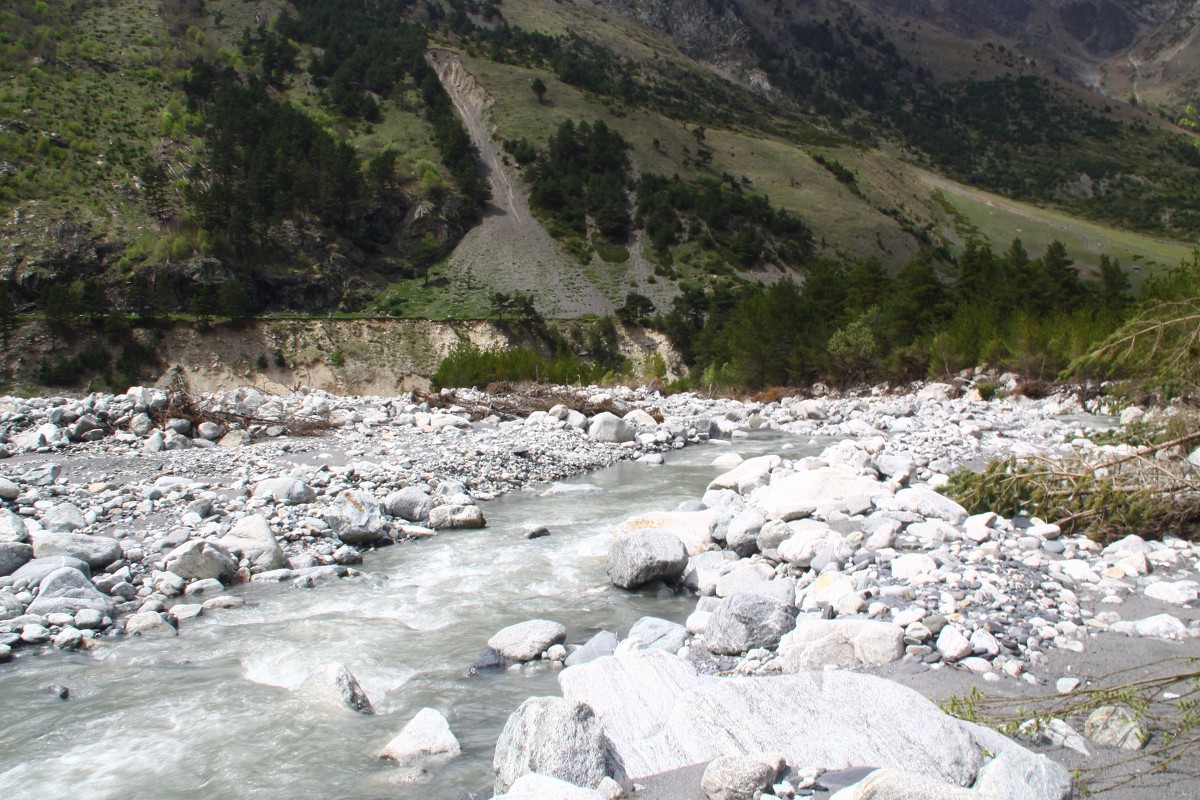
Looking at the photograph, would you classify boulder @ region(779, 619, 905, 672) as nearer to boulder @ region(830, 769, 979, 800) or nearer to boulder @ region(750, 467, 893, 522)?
boulder @ region(830, 769, 979, 800)

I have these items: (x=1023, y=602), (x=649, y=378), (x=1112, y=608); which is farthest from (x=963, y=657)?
→ (x=649, y=378)

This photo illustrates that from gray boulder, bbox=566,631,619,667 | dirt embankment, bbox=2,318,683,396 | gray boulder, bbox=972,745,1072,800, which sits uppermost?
gray boulder, bbox=972,745,1072,800

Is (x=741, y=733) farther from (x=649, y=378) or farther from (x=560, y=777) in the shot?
(x=649, y=378)

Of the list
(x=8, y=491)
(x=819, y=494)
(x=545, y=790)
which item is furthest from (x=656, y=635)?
(x=8, y=491)

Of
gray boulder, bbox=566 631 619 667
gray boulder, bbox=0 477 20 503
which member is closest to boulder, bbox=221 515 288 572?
gray boulder, bbox=0 477 20 503

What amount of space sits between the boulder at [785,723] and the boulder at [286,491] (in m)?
7.07

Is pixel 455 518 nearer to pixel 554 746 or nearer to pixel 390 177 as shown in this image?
pixel 554 746

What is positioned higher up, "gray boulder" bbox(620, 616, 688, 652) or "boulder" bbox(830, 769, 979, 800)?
"boulder" bbox(830, 769, 979, 800)

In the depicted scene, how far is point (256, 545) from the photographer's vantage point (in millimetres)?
8750

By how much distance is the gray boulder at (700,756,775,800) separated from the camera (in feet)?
11.9

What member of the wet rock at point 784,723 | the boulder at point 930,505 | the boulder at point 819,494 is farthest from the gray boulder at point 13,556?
the boulder at point 930,505

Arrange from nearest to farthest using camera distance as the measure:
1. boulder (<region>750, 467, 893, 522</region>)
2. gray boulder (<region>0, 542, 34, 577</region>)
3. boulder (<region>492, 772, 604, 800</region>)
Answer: boulder (<region>492, 772, 604, 800</region>)
gray boulder (<region>0, 542, 34, 577</region>)
boulder (<region>750, 467, 893, 522</region>)

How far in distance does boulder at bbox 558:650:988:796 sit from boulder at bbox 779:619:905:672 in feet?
2.49

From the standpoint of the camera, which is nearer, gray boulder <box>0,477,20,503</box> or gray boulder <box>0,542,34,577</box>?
gray boulder <box>0,542,34,577</box>
